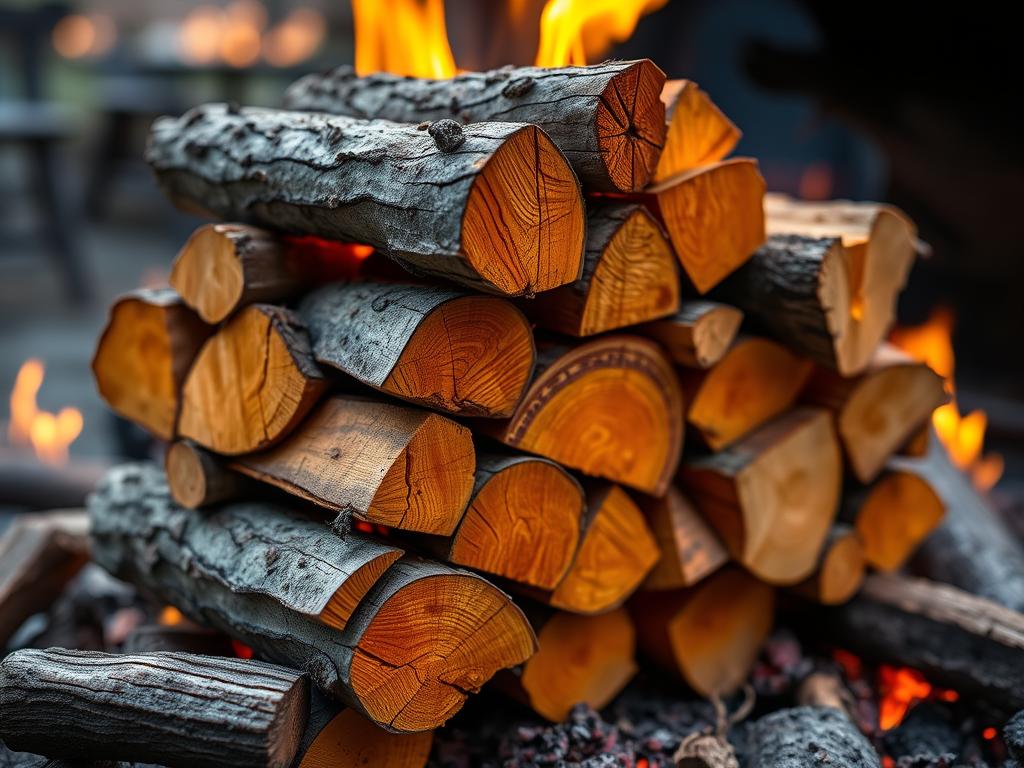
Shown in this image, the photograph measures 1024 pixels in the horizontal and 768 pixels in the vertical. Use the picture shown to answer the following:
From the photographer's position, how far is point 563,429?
6.31 ft

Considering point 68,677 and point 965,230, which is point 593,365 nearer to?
point 68,677

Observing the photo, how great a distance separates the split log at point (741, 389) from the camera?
7.09 feet

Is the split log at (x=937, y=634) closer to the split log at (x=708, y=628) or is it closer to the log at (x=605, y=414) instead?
the split log at (x=708, y=628)

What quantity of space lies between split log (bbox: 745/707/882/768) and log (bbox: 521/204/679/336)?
92 centimetres

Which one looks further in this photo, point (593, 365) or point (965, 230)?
point (965, 230)

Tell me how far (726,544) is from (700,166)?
0.91 m

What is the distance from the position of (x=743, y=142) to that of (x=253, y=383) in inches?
232

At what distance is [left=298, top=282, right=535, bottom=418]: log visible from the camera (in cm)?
166

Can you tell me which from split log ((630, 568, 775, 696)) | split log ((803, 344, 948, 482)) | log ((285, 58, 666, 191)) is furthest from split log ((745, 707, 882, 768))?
log ((285, 58, 666, 191))

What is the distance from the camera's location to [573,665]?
7.06 ft

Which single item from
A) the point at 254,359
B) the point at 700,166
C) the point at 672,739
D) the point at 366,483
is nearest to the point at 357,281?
the point at 254,359

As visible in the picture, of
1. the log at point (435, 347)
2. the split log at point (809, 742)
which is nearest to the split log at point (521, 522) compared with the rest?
the log at point (435, 347)

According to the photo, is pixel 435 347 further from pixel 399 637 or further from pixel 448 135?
pixel 399 637

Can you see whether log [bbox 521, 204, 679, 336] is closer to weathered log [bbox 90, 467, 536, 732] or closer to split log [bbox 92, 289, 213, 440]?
weathered log [bbox 90, 467, 536, 732]
